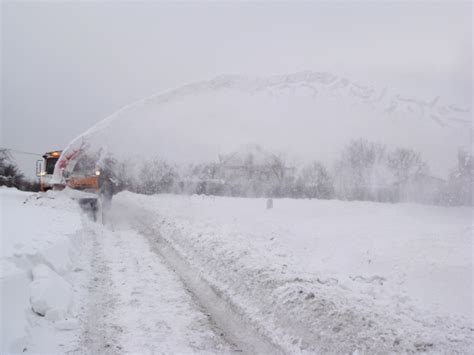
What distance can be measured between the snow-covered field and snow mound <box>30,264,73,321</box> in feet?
0.06

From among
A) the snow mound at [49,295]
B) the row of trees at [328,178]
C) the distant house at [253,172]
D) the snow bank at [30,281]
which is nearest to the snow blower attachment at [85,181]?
the row of trees at [328,178]

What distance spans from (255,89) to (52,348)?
15451mm

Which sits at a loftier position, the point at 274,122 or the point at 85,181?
the point at 274,122

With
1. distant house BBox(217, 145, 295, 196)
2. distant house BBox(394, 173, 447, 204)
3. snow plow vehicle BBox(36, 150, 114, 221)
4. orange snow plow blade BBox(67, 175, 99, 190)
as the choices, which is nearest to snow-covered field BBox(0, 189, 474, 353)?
snow plow vehicle BBox(36, 150, 114, 221)

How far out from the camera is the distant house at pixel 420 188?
19748 mm

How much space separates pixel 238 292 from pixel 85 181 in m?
12.1

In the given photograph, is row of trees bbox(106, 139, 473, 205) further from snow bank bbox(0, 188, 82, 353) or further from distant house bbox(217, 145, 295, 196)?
snow bank bbox(0, 188, 82, 353)

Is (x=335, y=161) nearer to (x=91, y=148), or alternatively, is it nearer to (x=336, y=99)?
(x=336, y=99)

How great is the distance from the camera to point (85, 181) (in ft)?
56.1

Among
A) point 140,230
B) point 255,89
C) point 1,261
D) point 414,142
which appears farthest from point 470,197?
point 1,261

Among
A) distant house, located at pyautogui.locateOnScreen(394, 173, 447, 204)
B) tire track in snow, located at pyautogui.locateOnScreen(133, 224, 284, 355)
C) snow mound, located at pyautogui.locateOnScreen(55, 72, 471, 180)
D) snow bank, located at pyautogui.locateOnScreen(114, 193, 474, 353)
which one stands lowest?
tire track in snow, located at pyautogui.locateOnScreen(133, 224, 284, 355)

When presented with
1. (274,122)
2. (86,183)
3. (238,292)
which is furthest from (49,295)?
(274,122)

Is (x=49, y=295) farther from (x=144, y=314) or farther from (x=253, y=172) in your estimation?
(x=253, y=172)

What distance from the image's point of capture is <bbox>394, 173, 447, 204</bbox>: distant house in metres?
19.7
